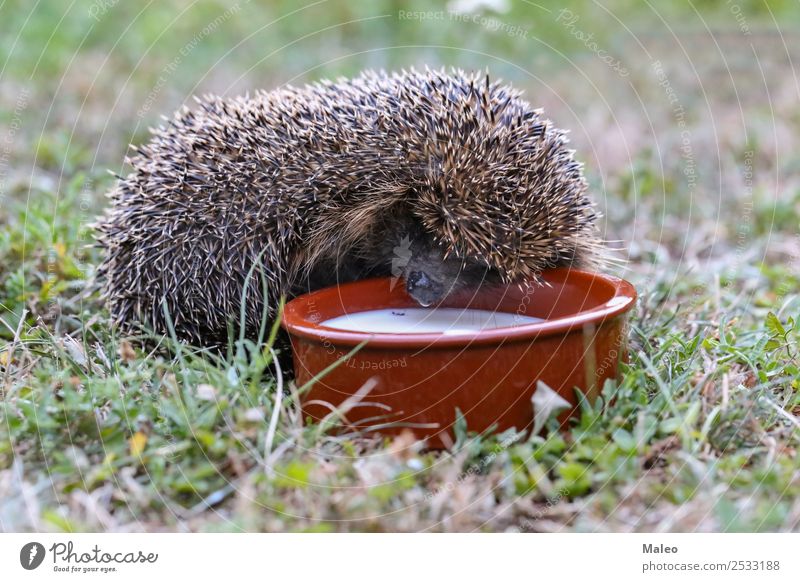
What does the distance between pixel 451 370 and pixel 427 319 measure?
0.94 metres

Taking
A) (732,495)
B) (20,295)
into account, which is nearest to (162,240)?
(20,295)

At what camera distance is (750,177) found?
8.26 meters

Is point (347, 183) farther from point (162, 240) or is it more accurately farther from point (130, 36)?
point (130, 36)

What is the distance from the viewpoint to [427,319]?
4.45 meters

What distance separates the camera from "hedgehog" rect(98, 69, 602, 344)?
13.6ft
